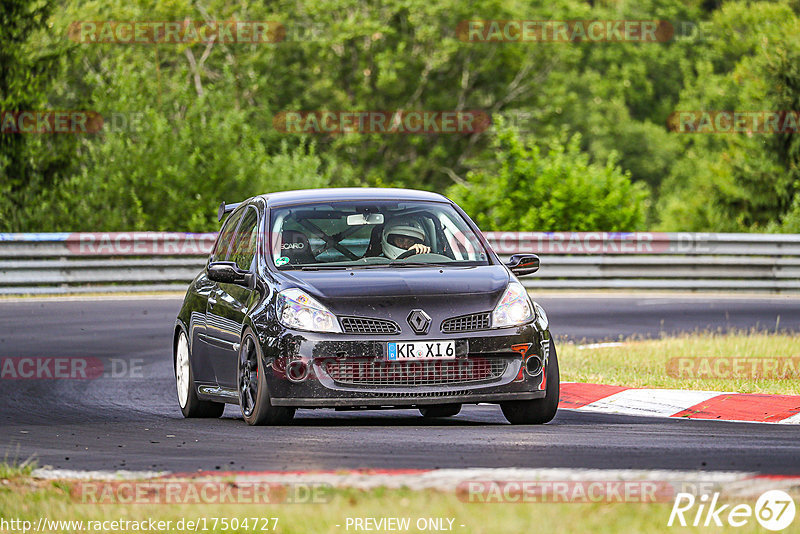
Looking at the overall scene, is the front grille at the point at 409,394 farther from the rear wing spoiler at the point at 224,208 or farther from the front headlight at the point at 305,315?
the rear wing spoiler at the point at 224,208

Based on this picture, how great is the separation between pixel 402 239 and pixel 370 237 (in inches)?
8.7

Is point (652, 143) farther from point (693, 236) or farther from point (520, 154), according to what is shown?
point (693, 236)

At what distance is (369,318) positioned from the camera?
29.9ft

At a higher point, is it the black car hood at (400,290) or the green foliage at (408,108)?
the black car hood at (400,290)

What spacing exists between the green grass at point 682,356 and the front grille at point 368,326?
3659 millimetres

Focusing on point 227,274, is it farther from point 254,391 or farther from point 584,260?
point 584,260

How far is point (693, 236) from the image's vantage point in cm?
2617

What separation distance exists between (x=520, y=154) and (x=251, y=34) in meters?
23.2

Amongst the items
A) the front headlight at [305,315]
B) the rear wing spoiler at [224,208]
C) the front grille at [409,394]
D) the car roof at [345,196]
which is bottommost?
the front grille at [409,394]

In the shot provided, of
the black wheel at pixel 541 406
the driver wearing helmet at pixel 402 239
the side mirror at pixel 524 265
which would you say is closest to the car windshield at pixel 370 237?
the driver wearing helmet at pixel 402 239

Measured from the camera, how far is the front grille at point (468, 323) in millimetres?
9148

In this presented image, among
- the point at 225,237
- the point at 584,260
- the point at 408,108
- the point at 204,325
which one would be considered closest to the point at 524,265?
the point at 204,325

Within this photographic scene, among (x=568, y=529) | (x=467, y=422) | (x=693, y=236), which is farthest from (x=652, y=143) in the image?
(x=568, y=529)

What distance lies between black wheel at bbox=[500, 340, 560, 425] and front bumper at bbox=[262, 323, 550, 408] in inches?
21.6
